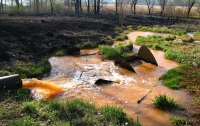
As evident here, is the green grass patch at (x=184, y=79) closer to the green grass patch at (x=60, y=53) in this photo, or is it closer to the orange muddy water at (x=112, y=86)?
the orange muddy water at (x=112, y=86)

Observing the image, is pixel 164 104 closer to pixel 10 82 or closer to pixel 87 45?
pixel 10 82

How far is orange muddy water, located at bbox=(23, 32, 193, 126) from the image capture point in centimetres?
803

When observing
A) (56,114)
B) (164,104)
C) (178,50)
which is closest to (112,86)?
(164,104)

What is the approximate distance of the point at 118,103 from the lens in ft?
27.7

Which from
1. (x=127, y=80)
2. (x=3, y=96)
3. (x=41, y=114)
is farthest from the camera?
(x=127, y=80)

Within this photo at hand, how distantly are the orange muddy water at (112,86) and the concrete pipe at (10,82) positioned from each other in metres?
0.75

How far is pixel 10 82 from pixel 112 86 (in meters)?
4.24

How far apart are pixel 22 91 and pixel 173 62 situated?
32.5 feet

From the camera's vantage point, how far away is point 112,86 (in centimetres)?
1009

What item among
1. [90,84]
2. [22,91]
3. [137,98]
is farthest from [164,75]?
[22,91]

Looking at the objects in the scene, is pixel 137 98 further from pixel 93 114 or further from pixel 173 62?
pixel 173 62

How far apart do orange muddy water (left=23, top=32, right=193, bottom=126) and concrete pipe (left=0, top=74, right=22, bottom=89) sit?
75 cm

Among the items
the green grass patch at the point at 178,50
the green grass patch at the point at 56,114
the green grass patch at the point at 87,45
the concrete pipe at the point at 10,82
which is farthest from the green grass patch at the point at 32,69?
the green grass patch at the point at 178,50

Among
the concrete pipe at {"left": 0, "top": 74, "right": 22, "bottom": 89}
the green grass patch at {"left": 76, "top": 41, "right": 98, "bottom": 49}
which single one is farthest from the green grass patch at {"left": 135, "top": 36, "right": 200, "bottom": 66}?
the concrete pipe at {"left": 0, "top": 74, "right": 22, "bottom": 89}
